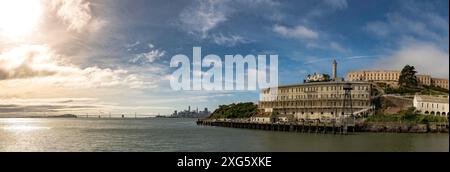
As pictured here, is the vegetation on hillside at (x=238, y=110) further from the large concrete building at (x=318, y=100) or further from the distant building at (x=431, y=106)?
the distant building at (x=431, y=106)

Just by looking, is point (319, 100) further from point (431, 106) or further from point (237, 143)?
point (237, 143)

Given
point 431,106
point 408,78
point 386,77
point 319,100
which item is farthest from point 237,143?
point 386,77

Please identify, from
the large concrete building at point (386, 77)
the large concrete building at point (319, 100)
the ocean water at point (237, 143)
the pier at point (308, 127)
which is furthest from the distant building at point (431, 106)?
the large concrete building at point (386, 77)

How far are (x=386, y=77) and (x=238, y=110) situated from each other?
133 ft

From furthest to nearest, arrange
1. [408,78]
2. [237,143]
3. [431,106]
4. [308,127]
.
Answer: [408,78]
[431,106]
[308,127]
[237,143]

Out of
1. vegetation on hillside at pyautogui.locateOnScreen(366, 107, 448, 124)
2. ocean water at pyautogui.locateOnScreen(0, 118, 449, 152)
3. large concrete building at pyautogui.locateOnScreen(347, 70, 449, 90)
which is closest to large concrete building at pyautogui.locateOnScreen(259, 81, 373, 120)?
vegetation on hillside at pyautogui.locateOnScreen(366, 107, 448, 124)

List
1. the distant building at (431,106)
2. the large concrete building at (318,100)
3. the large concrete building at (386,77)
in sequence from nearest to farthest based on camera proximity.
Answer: the distant building at (431,106) → the large concrete building at (318,100) → the large concrete building at (386,77)

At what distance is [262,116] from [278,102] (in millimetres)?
4775

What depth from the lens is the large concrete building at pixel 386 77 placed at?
125312mm

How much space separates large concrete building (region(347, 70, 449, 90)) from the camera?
12531 cm

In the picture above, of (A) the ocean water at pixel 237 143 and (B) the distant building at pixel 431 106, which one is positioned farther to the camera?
(B) the distant building at pixel 431 106

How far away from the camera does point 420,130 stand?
7481 centimetres

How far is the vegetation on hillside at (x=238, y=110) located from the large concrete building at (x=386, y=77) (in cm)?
2889

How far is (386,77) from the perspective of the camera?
128m
